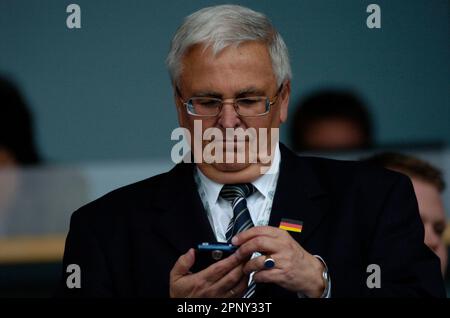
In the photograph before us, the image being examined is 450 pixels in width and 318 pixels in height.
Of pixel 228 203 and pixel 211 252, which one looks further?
pixel 228 203

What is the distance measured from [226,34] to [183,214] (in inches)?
20.9

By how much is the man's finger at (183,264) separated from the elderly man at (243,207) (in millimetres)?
42

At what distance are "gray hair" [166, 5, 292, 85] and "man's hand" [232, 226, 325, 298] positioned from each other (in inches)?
21.8

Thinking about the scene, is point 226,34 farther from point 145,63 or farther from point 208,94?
point 145,63

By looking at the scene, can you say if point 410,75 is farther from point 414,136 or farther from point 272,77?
point 272,77

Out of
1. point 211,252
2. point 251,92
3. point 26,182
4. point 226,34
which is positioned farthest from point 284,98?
point 26,182

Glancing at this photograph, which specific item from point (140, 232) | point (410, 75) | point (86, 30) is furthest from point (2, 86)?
point (410, 75)

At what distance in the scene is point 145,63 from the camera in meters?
4.07

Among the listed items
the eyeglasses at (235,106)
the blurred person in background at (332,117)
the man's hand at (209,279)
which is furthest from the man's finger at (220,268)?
the blurred person in background at (332,117)

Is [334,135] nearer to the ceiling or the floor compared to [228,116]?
nearer to the floor

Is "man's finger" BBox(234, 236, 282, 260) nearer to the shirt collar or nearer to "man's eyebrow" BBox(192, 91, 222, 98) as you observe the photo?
the shirt collar

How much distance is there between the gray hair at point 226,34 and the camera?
3287 millimetres

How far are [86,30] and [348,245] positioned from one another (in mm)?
1296

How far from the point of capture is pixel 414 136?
13.8 ft
